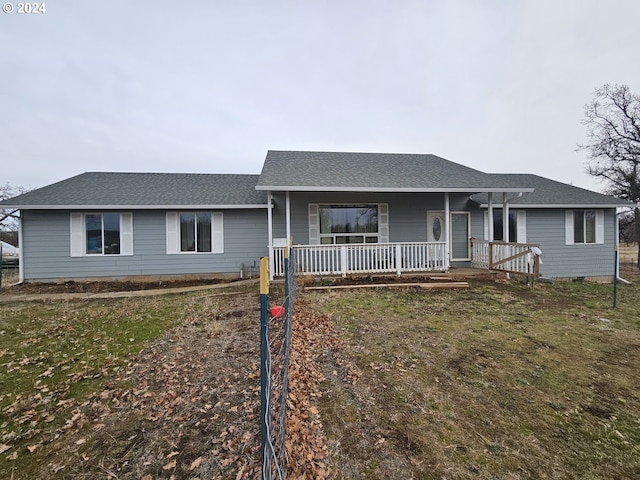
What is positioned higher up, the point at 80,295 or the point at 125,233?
the point at 125,233

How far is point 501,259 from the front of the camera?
9648 millimetres

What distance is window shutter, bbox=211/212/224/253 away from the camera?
10531 mm

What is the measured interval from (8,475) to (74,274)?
1030cm

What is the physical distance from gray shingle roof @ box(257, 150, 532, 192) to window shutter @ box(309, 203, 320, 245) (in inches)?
58.3

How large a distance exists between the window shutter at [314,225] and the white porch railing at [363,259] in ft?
3.67

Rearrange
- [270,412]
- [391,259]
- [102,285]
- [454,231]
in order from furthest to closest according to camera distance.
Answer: [454,231] < [102,285] < [391,259] < [270,412]

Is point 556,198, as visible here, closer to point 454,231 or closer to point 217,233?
point 454,231

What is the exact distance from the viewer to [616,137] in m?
15.2

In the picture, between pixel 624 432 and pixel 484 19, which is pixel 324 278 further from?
pixel 484 19

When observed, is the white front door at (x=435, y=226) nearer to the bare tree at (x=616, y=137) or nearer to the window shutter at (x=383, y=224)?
the window shutter at (x=383, y=224)

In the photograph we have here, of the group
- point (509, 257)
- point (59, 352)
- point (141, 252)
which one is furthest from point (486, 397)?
point (141, 252)

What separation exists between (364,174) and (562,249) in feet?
30.2

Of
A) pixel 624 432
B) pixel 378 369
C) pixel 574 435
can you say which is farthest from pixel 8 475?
pixel 624 432

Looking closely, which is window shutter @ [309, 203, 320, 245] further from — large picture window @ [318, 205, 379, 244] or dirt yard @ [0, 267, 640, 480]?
dirt yard @ [0, 267, 640, 480]
